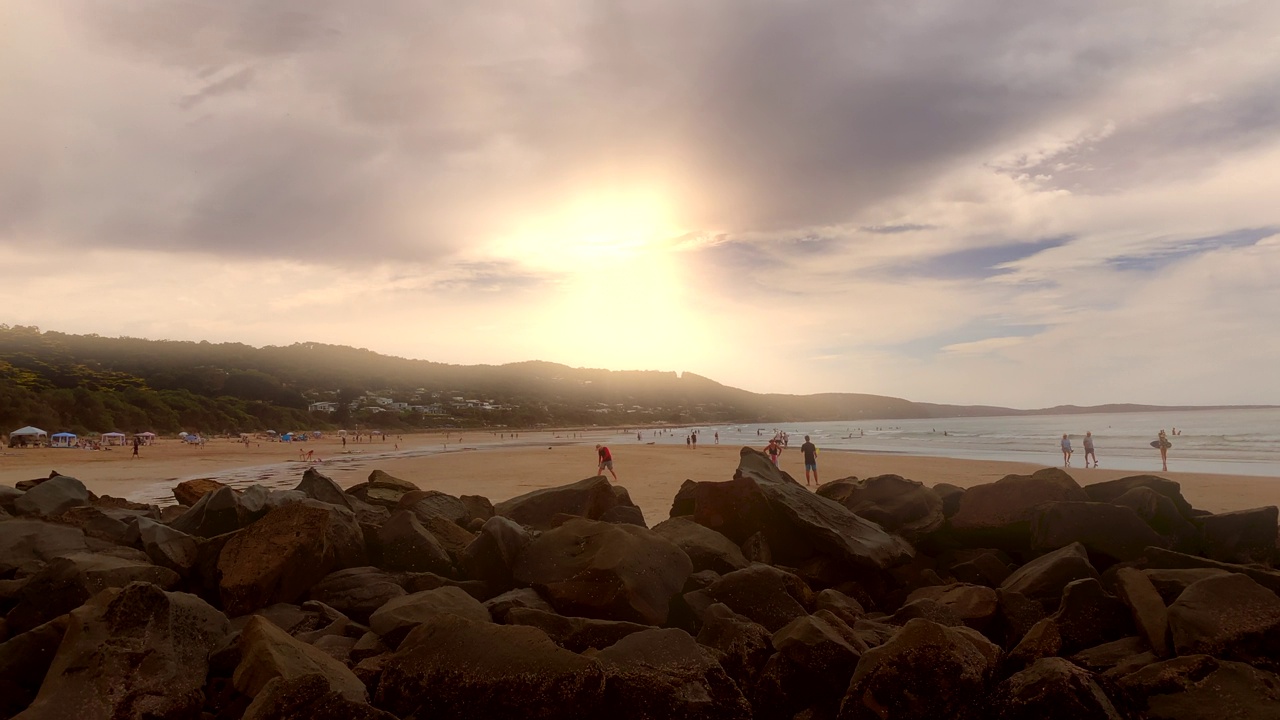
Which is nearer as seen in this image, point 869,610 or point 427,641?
point 427,641

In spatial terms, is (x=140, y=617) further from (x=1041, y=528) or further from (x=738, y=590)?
(x=1041, y=528)

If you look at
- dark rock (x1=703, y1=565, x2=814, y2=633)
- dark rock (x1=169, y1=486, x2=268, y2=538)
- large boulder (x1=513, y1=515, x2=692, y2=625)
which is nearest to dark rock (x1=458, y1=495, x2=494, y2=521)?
dark rock (x1=169, y1=486, x2=268, y2=538)

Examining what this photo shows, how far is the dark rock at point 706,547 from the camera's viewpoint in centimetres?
717

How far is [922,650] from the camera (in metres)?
4.83

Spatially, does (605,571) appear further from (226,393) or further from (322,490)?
(226,393)

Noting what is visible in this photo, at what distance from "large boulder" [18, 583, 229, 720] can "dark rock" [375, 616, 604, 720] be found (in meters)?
1.36

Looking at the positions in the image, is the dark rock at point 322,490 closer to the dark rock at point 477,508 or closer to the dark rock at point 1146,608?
the dark rock at point 477,508

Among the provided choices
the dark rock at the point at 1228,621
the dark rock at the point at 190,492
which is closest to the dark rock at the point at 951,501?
the dark rock at the point at 1228,621

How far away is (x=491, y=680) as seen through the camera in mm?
4590

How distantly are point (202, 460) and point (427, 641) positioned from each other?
44.5 meters

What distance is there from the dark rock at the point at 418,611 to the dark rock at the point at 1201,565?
6.26 metres

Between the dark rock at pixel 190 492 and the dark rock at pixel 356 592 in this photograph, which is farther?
the dark rock at pixel 190 492

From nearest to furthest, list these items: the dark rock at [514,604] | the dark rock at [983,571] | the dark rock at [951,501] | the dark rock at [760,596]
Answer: the dark rock at [514,604]
the dark rock at [760,596]
the dark rock at [983,571]
the dark rock at [951,501]

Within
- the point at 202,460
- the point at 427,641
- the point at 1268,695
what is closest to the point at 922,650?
the point at 1268,695
